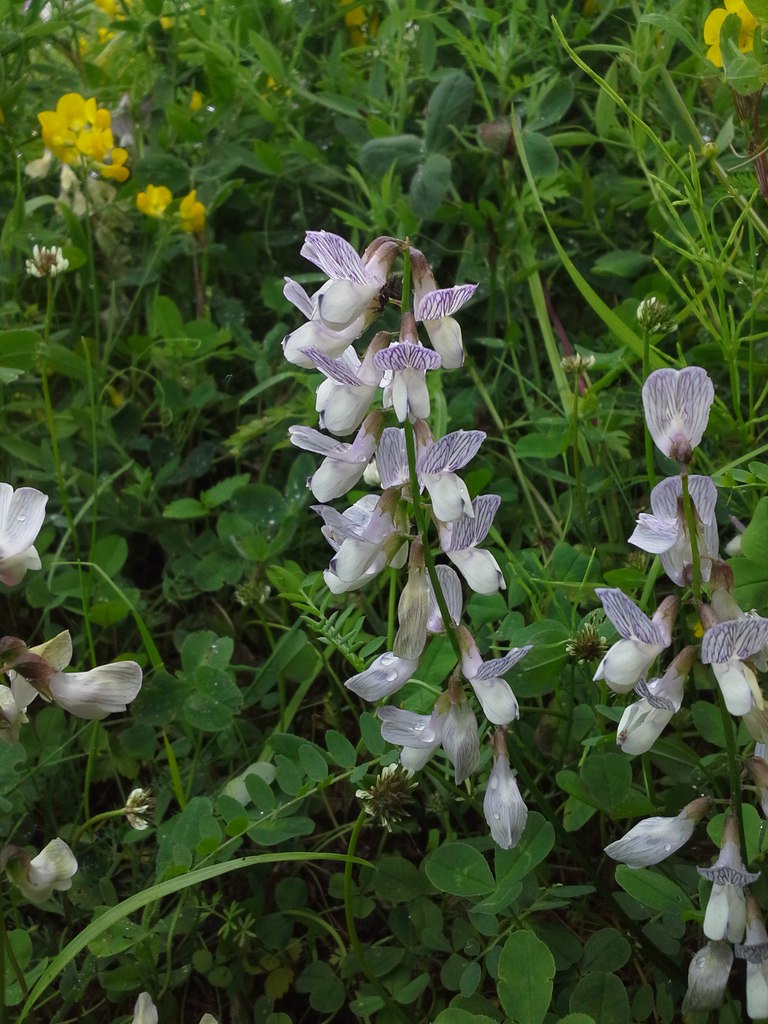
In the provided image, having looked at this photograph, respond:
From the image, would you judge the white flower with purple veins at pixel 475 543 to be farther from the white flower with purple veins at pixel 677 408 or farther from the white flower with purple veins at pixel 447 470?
the white flower with purple veins at pixel 677 408

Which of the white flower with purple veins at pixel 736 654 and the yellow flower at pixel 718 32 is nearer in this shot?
the white flower with purple veins at pixel 736 654

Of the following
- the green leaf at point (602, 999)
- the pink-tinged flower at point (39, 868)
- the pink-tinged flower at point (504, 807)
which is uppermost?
the pink-tinged flower at point (39, 868)

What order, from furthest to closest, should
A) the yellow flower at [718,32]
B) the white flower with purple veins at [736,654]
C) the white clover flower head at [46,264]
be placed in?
the white clover flower head at [46,264], the yellow flower at [718,32], the white flower with purple veins at [736,654]

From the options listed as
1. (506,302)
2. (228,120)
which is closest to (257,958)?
(506,302)

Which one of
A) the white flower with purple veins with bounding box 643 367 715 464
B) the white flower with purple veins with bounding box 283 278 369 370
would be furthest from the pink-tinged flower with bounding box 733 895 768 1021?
the white flower with purple veins with bounding box 283 278 369 370

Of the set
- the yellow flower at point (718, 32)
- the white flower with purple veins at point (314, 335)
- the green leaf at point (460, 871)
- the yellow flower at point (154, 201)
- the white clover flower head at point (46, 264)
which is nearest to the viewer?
the white flower with purple veins at point (314, 335)

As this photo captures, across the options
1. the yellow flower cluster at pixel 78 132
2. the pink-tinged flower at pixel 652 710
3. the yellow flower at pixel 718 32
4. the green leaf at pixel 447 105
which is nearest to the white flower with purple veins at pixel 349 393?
the pink-tinged flower at pixel 652 710

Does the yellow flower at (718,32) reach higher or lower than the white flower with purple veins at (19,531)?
higher

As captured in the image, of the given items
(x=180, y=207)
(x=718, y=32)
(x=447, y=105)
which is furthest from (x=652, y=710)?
(x=180, y=207)
